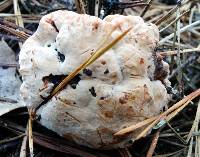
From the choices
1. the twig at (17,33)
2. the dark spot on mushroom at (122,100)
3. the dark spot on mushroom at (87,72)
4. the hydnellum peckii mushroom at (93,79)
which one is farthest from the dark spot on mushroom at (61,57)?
the twig at (17,33)

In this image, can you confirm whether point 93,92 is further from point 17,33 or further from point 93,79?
point 17,33

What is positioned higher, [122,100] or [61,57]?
[61,57]

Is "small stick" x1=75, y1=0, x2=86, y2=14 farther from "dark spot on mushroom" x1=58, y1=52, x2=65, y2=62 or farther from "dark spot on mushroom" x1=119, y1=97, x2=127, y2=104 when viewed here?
"dark spot on mushroom" x1=119, y1=97, x2=127, y2=104

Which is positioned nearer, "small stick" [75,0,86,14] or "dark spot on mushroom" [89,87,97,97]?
"dark spot on mushroom" [89,87,97,97]

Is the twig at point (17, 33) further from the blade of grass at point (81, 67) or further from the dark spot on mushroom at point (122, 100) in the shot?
the dark spot on mushroom at point (122, 100)

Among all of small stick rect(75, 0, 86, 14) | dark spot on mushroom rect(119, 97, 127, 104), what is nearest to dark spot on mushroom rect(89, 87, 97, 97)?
dark spot on mushroom rect(119, 97, 127, 104)

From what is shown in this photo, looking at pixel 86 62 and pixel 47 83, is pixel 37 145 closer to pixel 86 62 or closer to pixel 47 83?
pixel 47 83

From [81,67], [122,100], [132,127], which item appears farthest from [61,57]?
[132,127]

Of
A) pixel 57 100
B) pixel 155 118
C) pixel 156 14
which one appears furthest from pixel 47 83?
pixel 156 14

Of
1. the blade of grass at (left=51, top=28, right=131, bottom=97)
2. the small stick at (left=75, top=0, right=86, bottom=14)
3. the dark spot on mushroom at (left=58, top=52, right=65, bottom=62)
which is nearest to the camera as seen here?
the blade of grass at (left=51, top=28, right=131, bottom=97)
